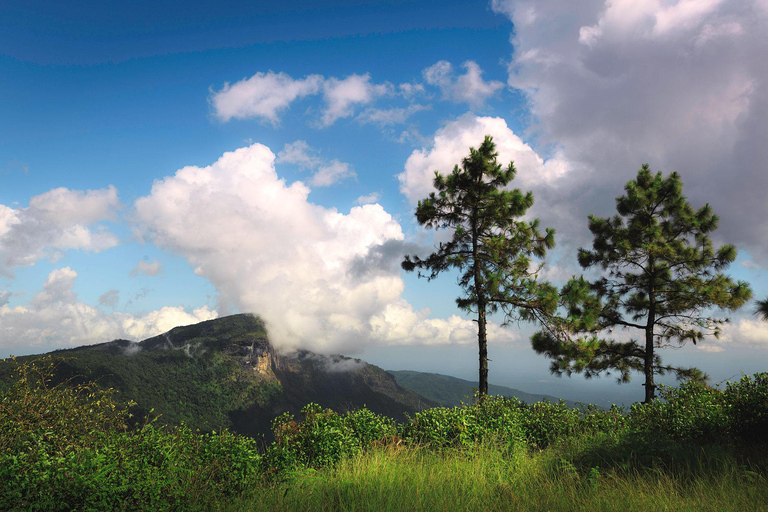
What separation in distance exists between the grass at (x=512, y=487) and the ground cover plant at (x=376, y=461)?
0.08 ft

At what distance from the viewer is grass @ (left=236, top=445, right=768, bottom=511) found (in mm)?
4680

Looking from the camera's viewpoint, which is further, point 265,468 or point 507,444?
point 507,444

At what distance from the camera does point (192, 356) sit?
510 ft

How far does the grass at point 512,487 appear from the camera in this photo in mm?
4680

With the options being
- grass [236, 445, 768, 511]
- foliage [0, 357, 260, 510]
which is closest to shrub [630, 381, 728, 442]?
grass [236, 445, 768, 511]

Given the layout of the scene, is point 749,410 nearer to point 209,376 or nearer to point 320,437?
point 320,437

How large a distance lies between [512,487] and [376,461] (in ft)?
6.52

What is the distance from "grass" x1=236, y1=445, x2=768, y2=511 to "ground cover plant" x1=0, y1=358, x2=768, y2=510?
3 centimetres

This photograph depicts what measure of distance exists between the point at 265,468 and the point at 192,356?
168813 mm

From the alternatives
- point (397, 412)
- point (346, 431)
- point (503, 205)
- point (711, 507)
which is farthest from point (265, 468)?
point (397, 412)

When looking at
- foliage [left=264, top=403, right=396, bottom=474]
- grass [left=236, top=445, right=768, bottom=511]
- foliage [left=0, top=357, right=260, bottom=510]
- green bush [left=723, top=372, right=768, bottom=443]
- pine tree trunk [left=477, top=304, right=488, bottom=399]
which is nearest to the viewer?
foliage [left=0, top=357, right=260, bottom=510]

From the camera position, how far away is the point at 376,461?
6.13m

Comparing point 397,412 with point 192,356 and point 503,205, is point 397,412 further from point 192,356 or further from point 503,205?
point 503,205

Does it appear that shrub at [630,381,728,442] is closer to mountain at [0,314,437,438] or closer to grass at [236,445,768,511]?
grass at [236,445,768,511]
